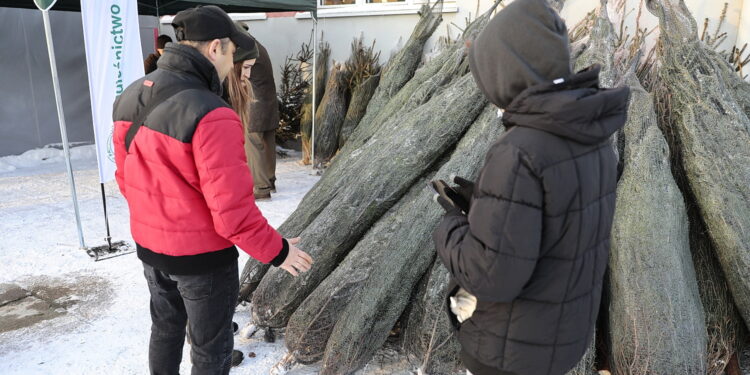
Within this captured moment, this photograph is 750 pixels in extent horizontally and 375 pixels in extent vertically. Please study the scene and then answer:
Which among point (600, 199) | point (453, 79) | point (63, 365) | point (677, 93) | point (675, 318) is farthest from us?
point (453, 79)

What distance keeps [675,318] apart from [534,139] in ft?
5.32

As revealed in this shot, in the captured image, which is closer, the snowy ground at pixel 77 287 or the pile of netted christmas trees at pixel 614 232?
the pile of netted christmas trees at pixel 614 232

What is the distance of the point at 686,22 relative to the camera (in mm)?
3564

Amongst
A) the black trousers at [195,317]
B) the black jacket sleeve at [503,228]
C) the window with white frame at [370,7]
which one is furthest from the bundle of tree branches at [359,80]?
the black jacket sleeve at [503,228]

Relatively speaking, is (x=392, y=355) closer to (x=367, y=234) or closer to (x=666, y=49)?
(x=367, y=234)

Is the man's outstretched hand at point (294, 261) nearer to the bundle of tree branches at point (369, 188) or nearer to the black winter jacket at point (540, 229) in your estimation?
the black winter jacket at point (540, 229)

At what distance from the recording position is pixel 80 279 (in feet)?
12.3

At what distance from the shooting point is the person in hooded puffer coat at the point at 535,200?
1.20 metres

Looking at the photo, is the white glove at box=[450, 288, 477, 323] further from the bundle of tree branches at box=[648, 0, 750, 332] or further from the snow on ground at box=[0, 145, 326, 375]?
the bundle of tree branches at box=[648, 0, 750, 332]

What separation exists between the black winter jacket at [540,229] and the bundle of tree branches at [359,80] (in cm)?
566

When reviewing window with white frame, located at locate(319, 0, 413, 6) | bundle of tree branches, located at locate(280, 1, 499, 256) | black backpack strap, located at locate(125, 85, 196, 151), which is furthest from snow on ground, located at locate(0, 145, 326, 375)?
window with white frame, located at locate(319, 0, 413, 6)

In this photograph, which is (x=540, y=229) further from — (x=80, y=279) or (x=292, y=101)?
(x=292, y=101)

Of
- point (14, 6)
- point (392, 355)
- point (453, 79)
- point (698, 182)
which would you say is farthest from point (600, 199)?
point (14, 6)

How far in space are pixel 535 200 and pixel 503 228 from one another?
3.8 inches
